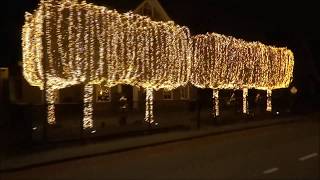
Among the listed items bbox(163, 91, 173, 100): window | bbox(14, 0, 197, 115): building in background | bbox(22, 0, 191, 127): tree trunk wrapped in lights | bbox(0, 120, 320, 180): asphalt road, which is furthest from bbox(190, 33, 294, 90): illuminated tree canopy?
bbox(0, 120, 320, 180): asphalt road

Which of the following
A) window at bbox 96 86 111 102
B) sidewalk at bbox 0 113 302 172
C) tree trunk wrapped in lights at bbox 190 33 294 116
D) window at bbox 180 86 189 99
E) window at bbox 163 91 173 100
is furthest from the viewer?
window at bbox 180 86 189 99

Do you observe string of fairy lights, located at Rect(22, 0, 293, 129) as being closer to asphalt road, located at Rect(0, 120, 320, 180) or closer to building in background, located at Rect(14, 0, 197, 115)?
building in background, located at Rect(14, 0, 197, 115)

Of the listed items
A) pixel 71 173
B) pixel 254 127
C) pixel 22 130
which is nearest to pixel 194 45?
pixel 254 127

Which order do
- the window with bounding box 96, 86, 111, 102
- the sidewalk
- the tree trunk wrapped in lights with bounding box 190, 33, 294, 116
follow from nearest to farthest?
the sidewalk < the tree trunk wrapped in lights with bounding box 190, 33, 294, 116 < the window with bounding box 96, 86, 111, 102

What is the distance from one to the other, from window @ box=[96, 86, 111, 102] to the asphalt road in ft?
49.2

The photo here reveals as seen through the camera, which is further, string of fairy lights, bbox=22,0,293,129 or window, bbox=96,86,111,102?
window, bbox=96,86,111,102

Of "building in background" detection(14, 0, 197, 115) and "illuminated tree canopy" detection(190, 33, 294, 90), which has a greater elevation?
"illuminated tree canopy" detection(190, 33, 294, 90)

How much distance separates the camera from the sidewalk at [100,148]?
15.7 m

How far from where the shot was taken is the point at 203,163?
1453 cm

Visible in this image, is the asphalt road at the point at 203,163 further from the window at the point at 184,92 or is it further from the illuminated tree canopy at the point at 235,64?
the window at the point at 184,92

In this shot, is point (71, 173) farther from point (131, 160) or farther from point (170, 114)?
point (170, 114)

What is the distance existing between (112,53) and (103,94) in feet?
35.4

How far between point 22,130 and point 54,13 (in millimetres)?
5033

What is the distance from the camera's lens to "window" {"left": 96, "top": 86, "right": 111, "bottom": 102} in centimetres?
3478
